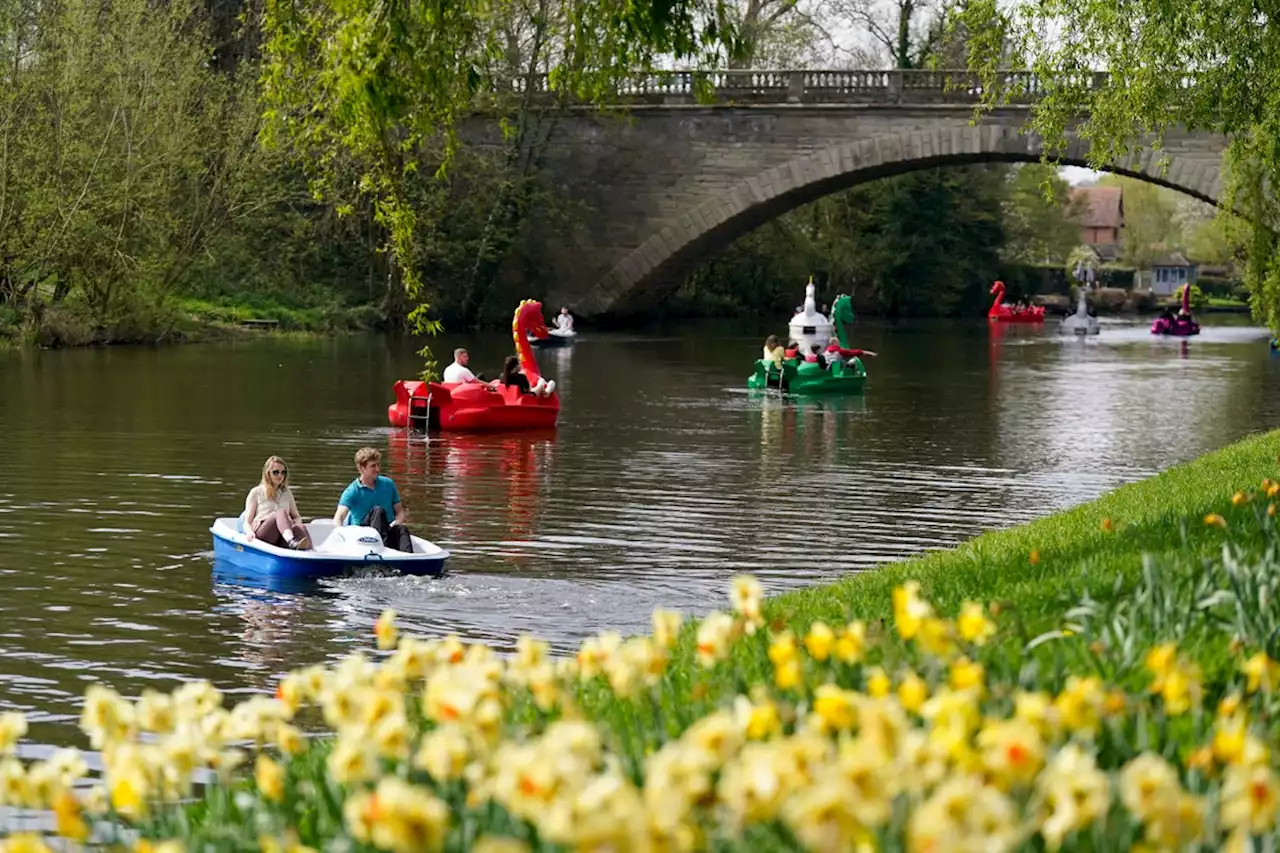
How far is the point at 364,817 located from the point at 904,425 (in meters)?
22.5

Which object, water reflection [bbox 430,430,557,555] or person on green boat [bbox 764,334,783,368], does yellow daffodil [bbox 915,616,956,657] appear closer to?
water reflection [bbox 430,430,557,555]

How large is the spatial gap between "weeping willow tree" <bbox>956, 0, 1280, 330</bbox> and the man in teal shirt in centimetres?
671

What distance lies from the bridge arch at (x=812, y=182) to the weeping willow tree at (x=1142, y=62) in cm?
2406

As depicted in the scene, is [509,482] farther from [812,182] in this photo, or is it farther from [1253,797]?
[812,182]

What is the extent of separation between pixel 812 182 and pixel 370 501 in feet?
113

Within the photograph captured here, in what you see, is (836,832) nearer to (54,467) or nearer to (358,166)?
(54,467)

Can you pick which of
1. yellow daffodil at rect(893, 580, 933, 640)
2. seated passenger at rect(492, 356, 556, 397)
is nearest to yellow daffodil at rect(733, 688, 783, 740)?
yellow daffodil at rect(893, 580, 933, 640)

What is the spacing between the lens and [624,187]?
49.6m

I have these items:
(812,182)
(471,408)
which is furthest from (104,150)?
(812,182)

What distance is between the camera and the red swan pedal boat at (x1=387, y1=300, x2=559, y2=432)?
23.3m

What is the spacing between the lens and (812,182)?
4662 centimetres

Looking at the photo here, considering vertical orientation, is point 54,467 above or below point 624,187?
below

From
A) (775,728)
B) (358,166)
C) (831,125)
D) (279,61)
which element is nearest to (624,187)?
(831,125)

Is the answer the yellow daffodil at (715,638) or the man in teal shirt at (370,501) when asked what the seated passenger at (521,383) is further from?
the yellow daffodil at (715,638)
